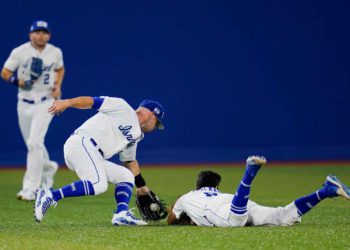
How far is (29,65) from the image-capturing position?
1197cm

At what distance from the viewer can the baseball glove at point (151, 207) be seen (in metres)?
8.72

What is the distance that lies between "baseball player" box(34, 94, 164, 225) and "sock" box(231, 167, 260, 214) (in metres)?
1.11

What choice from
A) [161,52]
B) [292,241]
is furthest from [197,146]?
[292,241]

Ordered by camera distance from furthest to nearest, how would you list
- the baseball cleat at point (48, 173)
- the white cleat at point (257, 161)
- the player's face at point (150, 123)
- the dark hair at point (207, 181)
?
the baseball cleat at point (48, 173) < the player's face at point (150, 123) < the dark hair at point (207, 181) < the white cleat at point (257, 161)

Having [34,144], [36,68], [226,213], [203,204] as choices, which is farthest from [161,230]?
[36,68]

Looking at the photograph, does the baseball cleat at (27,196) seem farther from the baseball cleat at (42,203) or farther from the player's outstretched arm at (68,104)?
the player's outstretched arm at (68,104)

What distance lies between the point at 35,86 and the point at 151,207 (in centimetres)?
395

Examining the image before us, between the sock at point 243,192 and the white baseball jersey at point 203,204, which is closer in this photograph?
the sock at point 243,192

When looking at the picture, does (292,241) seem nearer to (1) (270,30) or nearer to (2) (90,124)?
(2) (90,124)

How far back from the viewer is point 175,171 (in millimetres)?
16516

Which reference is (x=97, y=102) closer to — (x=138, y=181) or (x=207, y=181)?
(x=138, y=181)

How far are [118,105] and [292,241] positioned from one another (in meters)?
2.30

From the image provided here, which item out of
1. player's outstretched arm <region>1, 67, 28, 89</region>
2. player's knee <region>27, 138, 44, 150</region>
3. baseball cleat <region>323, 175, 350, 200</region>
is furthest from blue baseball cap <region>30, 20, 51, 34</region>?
baseball cleat <region>323, 175, 350, 200</region>

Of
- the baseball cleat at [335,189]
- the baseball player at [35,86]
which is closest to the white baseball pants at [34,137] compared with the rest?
the baseball player at [35,86]
